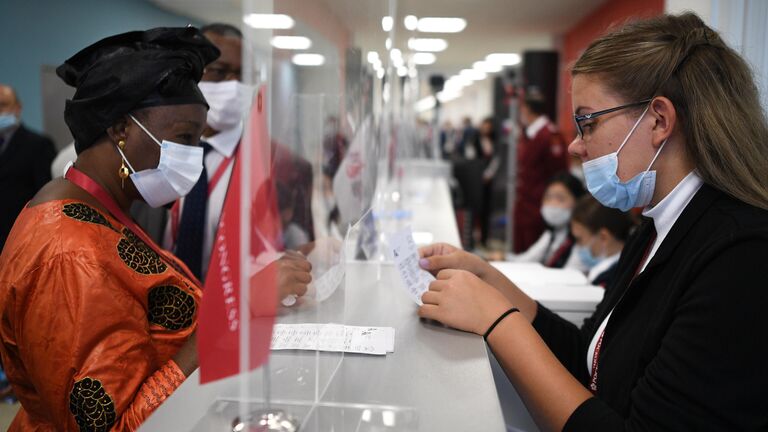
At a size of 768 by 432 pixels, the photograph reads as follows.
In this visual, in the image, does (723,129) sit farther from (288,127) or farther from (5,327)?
(5,327)

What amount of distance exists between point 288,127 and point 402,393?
47cm

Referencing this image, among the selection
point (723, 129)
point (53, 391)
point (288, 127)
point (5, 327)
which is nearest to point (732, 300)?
point (723, 129)

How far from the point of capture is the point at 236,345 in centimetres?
70

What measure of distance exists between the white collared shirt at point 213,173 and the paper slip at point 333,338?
3.24 feet

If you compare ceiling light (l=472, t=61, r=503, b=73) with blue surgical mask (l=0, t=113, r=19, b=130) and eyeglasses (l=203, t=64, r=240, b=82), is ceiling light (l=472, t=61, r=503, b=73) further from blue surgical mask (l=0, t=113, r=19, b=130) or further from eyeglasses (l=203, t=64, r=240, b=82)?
eyeglasses (l=203, t=64, r=240, b=82)

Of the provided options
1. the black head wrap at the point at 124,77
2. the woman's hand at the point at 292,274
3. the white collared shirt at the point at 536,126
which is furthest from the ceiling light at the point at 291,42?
the white collared shirt at the point at 536,126

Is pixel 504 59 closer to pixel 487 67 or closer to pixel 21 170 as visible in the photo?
pixel 487 67

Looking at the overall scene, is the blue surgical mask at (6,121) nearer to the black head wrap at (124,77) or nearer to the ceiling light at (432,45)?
the black head wrap at (124,77)

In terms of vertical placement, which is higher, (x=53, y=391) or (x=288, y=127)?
(x=288, y=127)

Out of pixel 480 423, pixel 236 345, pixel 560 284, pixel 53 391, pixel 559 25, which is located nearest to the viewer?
pixel 236 345

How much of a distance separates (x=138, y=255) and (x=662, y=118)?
1.01 metres

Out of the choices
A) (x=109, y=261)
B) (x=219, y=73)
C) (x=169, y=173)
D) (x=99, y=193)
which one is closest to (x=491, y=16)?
(x=219, y=73)

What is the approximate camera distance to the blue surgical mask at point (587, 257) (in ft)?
9.89

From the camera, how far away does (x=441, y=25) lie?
1020 centimetres
